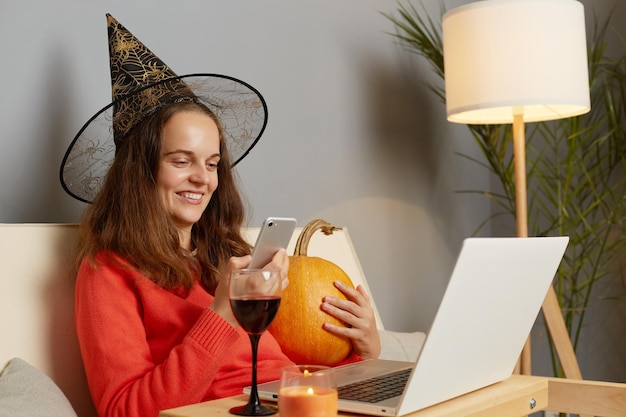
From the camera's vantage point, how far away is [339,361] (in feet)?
4.99

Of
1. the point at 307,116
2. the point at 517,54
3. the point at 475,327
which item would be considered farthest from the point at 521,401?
the point at 307,116

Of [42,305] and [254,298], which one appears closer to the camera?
[254,298]

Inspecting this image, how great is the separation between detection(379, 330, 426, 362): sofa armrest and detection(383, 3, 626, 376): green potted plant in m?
0.97

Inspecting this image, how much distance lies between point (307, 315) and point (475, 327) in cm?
40

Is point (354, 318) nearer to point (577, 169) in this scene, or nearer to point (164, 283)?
point (164, 283)

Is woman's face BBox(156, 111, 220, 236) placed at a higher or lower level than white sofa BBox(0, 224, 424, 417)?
higher

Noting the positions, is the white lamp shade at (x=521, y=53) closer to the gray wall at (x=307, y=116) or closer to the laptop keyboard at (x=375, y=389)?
the gray wall at (x=307, y=116)

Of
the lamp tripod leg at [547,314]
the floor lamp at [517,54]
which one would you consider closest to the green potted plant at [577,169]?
the lamp tripod leg at [547,314]

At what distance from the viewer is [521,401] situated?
125 cm

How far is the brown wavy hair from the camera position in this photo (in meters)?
1.51

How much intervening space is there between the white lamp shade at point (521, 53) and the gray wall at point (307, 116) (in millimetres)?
486

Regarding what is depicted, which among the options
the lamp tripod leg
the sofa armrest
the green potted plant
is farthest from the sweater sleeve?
the green potted plant

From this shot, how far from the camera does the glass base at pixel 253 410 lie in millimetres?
1045

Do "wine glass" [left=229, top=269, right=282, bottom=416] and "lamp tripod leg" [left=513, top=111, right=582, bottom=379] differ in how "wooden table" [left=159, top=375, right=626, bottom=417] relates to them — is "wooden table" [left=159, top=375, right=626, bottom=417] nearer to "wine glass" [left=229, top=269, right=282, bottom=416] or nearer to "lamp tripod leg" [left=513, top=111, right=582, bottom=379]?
"wine glass" [left=229, top=269, right=282, bottom=416]
